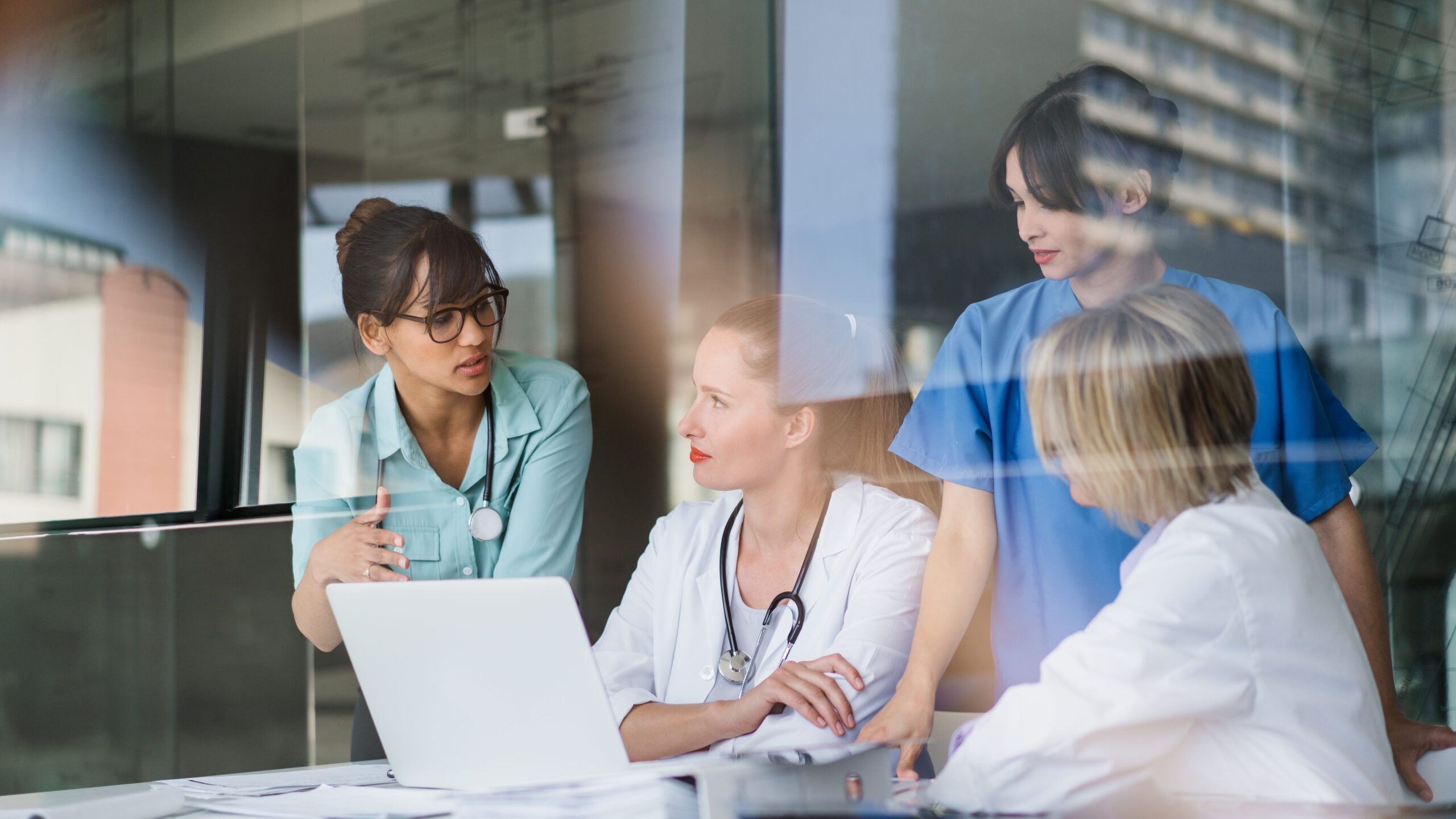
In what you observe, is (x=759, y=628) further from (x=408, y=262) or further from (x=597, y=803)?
(x=408, y=262)

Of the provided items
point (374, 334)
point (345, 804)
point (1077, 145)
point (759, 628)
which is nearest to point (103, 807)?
point (345, 804)

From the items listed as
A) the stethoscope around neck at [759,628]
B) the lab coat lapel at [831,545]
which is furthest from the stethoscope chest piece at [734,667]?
the lab coat lapel at [831,545]

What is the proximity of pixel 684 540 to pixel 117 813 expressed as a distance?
0.90 meters

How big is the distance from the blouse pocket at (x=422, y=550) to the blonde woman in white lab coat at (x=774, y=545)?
498 millimetres

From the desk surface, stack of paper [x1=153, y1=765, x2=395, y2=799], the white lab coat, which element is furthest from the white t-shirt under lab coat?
the desk surface

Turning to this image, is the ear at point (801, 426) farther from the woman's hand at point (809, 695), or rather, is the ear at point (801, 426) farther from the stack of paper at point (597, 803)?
the stack of paper at point (597, 803)

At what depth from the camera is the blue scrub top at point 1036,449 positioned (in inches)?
57.8

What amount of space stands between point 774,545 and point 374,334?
1.00 m

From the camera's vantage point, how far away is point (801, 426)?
1821 mm

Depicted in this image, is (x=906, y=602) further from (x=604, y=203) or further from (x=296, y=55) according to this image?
(x=296, y=55)

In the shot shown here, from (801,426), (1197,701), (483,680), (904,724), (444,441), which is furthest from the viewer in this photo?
(444,441)

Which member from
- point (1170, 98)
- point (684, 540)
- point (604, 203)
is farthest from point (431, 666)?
point (604, 203)

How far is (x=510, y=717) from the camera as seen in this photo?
119 cm

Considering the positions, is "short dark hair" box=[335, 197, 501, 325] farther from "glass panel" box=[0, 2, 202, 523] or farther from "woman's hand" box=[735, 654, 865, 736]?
"glass panel" box=[0, 2, 202, 523]
